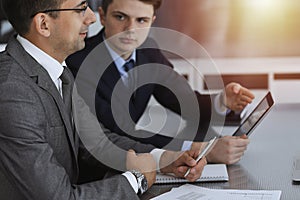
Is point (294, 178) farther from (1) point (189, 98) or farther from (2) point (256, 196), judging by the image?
(1) point (189, 98)

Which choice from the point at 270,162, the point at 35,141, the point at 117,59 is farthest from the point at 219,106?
the point at 35,141

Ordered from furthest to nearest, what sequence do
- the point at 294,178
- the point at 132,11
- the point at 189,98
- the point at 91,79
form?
1. the point at 189,98
2. the point at 132,11
3. the point at 91,79
4. the point at 294,178

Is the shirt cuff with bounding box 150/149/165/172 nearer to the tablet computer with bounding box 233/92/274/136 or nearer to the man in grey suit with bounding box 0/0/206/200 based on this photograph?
the man in grey suit with bounding box 0/0/206/200

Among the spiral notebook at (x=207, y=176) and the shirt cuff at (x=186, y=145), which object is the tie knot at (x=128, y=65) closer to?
the shirt cuff at (x=186, y=145)

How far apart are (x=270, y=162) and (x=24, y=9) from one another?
89 cm

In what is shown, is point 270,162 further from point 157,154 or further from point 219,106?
point 219,106

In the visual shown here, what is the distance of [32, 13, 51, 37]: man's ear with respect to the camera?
1.70 m

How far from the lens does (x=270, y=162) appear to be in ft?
6.44

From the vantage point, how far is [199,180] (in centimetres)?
179

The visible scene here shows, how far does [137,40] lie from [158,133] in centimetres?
40

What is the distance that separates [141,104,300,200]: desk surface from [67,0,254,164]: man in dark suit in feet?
0.62

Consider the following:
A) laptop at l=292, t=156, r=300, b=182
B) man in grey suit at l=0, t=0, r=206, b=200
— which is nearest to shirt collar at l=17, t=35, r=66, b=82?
man in grey suit at l=0, t=0, r=206, b=200

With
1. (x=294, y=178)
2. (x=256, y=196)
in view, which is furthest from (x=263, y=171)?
(x=256, y=196)

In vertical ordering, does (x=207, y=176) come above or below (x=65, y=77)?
below
